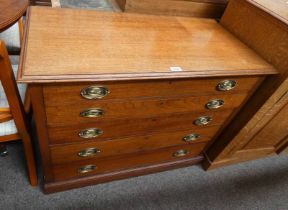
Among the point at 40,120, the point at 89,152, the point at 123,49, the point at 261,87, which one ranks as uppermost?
the point at 123,49

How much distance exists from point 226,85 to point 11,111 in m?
0.86

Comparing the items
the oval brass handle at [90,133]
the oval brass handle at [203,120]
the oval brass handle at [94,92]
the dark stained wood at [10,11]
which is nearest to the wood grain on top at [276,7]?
the oval brass handle at [203,120]

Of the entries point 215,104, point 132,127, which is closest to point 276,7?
point 215,104

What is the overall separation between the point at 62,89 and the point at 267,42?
Result: 0.88 m

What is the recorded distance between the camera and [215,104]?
42.2 inches

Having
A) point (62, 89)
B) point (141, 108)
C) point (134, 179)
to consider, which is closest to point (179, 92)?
point (141, 108)

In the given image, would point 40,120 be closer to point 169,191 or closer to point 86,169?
point 86,169

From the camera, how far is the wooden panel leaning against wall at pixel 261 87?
974mm

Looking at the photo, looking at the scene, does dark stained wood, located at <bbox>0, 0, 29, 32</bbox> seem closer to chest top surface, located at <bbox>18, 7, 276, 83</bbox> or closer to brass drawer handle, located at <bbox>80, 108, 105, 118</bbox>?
chest top surface, located at <bbox>18, 7, 276, 83</bbox>

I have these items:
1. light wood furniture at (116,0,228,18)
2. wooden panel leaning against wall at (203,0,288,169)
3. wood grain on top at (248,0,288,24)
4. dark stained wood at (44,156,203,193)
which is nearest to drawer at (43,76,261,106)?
wooden panel leaning against wall at (203,0,288,169)

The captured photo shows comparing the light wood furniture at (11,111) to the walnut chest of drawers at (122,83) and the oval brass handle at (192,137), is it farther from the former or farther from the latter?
the oval brass handle at (192,137)

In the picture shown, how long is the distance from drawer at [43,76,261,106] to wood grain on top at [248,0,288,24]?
10.7 inches

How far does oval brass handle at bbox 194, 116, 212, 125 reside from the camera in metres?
1.14

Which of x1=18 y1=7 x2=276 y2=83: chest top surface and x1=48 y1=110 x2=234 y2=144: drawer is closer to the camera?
x1=18 y1=7 x2=276 y2=83: chest top surface
